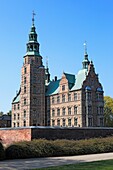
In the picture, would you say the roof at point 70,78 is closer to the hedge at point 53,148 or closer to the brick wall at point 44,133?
the brick wall at point 44,133

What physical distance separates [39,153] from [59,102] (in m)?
44.9

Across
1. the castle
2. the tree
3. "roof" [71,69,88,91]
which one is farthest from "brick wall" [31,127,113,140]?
the tree

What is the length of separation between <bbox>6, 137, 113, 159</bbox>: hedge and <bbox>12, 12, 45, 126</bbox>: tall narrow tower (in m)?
40.1

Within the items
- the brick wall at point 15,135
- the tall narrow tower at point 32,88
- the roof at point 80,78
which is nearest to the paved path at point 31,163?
the brick wall at point 15,135

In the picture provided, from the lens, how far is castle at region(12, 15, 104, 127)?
61.3 meters

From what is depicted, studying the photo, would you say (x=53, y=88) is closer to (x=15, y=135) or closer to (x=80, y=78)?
(x=80, y=78)

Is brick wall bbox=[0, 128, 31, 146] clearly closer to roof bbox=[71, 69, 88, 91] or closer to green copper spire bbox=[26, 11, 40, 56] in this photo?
roof bbox=[71, 69, 88, 91]

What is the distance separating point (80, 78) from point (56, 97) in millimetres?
7516

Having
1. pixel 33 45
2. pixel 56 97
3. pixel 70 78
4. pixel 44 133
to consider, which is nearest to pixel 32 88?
pixel 56 97

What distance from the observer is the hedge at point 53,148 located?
20.7 meters

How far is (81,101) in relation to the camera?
6025 cm

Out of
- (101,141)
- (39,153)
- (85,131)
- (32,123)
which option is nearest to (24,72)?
(32,123)

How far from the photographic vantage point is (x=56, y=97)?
67.4m

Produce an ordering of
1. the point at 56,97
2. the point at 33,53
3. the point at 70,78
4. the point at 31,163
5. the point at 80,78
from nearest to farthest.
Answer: the point at 31,163, the point at 80,78, the point at 70,78, the point at 56,97, the point at 33,53
